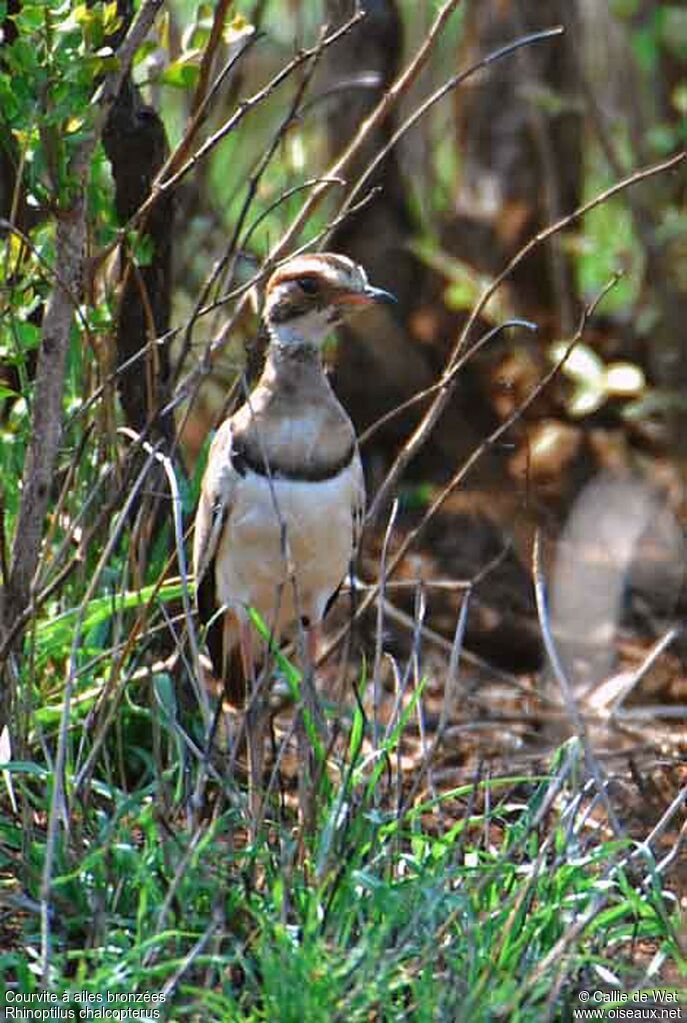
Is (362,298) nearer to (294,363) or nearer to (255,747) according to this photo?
(294,363)

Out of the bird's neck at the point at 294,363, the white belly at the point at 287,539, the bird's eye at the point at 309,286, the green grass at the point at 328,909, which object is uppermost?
the bird's eye at the point at 309,286

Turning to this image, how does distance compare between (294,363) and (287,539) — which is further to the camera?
(294,363)

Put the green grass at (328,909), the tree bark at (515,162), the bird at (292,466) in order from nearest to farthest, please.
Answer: the green grass at (328,909) < the bird at (292,466) < the tree bark at (515,162)

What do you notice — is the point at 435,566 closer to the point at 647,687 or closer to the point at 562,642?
the point at 562,642

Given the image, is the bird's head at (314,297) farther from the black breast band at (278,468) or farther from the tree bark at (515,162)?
the tree bark at (515,162)

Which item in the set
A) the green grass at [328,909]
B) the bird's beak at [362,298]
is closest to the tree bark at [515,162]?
the bird's beak at [362,298]

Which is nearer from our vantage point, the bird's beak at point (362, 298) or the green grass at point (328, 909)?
the green grass at point (328, 909)

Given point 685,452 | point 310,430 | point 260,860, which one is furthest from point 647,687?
point 260,860

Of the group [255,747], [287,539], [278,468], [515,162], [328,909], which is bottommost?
[328,909]

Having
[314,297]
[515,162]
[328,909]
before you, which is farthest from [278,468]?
[515,162]

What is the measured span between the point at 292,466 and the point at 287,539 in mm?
179

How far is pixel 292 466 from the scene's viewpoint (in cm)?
417

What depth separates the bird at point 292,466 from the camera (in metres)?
4.17

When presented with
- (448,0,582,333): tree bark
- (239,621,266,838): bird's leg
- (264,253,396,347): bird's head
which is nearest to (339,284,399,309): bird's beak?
(264,253,396,347): bird's head
